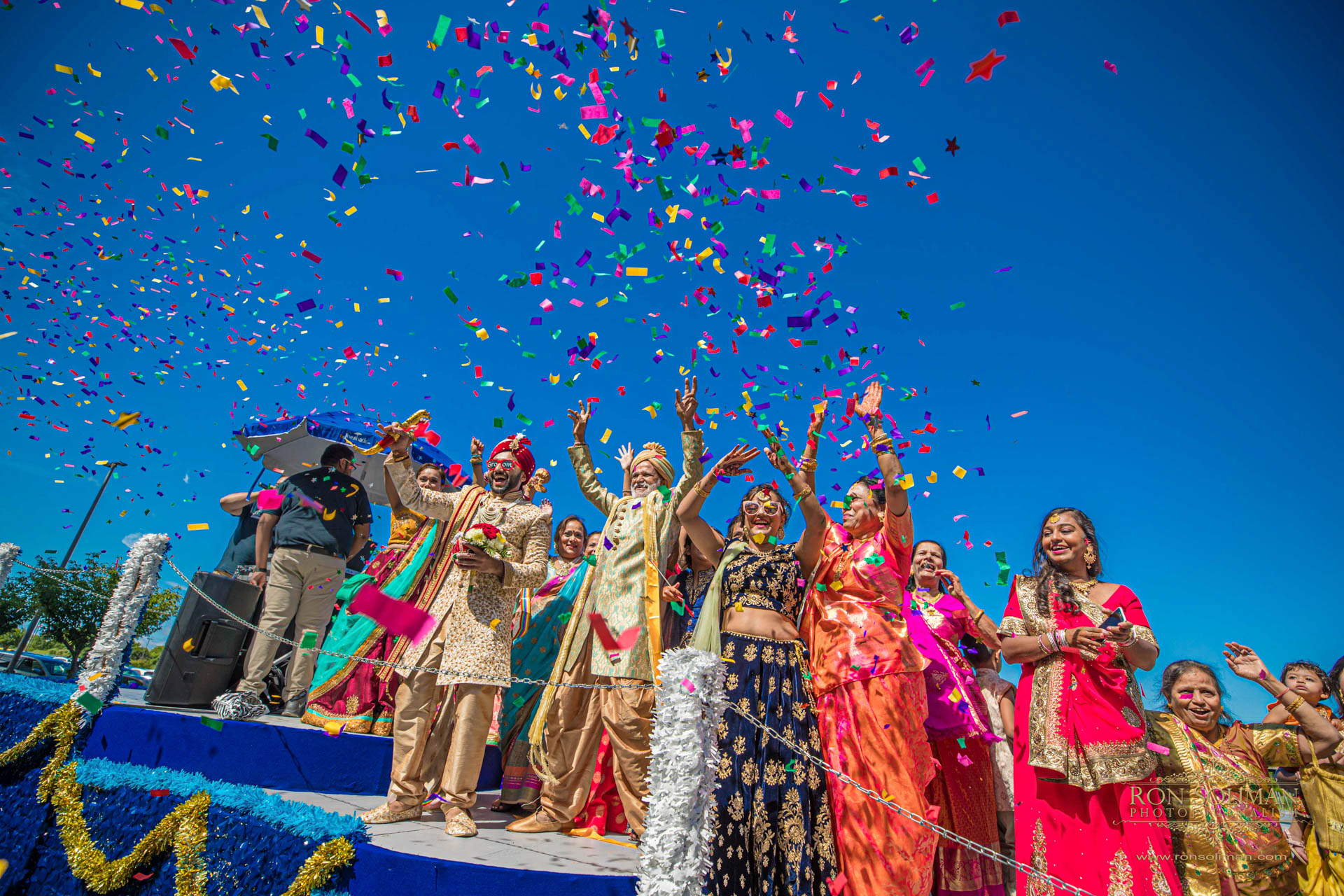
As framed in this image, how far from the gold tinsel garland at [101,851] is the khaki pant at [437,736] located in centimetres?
69

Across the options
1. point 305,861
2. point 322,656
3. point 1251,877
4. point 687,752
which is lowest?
point 305,861

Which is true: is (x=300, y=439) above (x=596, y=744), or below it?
above

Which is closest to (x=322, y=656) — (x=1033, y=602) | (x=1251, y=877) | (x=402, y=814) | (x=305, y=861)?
(x=402, y=814)

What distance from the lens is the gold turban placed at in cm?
438

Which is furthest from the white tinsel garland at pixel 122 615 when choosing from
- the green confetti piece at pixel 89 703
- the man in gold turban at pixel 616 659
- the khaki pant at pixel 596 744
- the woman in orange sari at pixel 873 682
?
the woman in orange sari at pixel 873 682

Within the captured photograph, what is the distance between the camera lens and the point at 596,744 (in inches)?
142

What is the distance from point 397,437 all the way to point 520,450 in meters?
0.83

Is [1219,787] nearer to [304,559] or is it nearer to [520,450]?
[520,450]

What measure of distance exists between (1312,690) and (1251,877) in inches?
77.4

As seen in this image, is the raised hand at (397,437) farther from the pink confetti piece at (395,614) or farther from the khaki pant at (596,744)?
the khaki pant at (596,744)

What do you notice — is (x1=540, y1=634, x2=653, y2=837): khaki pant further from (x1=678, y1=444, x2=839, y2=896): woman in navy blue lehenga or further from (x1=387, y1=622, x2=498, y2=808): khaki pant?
(x1=678, y1=444, x2=839, y2=896): woman in navy blue lehenga

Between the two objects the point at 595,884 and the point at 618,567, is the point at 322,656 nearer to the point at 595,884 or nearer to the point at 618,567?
the point at 618,567

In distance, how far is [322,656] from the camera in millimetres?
5004

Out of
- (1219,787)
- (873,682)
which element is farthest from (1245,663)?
(873,682)
